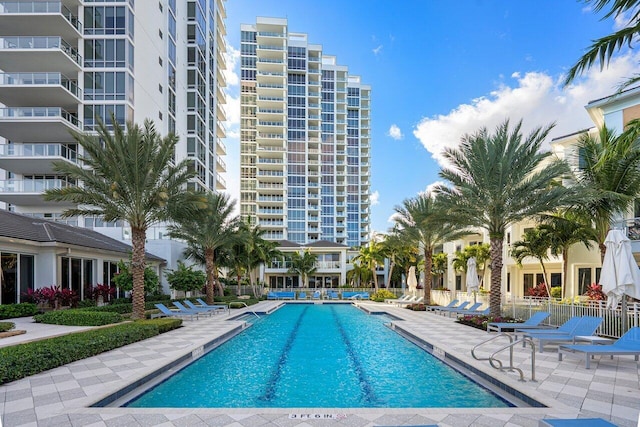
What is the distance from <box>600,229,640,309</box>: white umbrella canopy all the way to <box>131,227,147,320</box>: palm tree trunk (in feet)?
50.6

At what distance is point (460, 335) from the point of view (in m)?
13.4

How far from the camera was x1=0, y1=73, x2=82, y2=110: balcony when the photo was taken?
25156 millimetres

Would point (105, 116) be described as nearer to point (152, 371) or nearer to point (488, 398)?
point (152, 371)

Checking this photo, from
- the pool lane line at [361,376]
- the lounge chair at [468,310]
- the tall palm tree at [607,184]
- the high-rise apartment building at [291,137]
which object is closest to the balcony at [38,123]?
the pool lane line at [361,376]

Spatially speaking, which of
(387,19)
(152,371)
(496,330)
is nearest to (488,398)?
(152,371)

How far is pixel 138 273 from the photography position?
15797 mm

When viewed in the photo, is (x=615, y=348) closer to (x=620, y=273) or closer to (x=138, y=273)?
(x=620, y=273)

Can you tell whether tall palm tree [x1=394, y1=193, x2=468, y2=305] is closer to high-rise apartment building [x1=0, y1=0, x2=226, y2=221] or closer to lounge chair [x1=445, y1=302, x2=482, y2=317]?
lounge chair [x1=445, y1=302, x2=482, y2=317]

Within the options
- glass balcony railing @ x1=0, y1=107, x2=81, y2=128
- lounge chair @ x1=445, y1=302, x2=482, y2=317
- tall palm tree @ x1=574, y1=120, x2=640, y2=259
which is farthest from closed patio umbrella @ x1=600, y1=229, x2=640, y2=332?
glass balcony railing @ x1=0, y1=107, x2=81, y2=128

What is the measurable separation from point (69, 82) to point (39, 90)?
1951mm

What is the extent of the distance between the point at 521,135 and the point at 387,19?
11.5 metres

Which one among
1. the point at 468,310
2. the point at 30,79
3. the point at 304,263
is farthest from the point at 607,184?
the point at 30,79

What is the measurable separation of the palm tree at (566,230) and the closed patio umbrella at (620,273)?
6469mm

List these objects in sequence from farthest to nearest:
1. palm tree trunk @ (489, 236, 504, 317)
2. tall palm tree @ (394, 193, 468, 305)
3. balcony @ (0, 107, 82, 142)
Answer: balcony @ (0, 107, 82, 142) → tall palm tree @ (394, 193, 468, 305) → palm tree trunk @ (489, 236, 504, 317)
